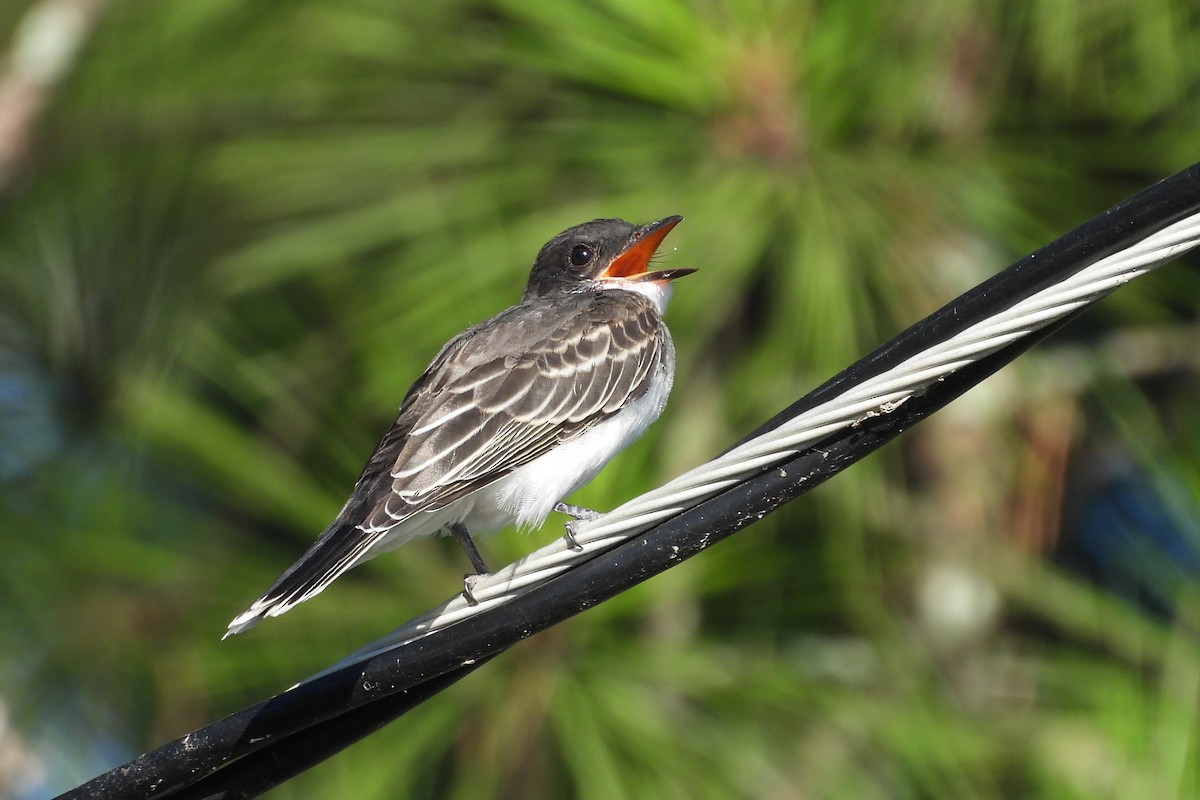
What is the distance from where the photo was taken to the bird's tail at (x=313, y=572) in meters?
3.63

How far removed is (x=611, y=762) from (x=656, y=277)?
5.83 ft

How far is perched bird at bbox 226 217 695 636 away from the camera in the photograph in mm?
4164

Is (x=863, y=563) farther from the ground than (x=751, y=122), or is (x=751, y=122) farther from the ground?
(x=751, y=122)

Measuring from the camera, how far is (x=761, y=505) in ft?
9.53

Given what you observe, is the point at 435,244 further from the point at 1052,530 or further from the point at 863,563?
the point at 1052,530

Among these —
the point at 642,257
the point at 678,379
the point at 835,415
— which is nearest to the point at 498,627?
the point at 835,415

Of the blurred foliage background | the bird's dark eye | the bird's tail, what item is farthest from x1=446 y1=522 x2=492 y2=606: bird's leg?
the bird's dark eye

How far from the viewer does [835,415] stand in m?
2.79

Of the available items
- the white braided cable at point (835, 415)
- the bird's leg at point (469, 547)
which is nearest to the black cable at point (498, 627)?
the white braided cable at point (835, 415)

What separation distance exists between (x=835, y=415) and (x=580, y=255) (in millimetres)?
2838

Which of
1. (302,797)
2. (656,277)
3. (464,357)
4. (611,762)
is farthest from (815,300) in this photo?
(302,797)

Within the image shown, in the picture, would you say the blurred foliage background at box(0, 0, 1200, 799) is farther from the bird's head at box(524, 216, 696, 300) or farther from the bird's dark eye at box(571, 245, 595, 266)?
the bird's dark eye at box(571, 245, 595, 266)

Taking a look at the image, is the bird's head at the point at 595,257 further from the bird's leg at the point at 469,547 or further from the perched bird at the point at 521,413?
the bird's leg at the point at 469,547

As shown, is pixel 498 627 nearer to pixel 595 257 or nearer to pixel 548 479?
pixel 548 479
